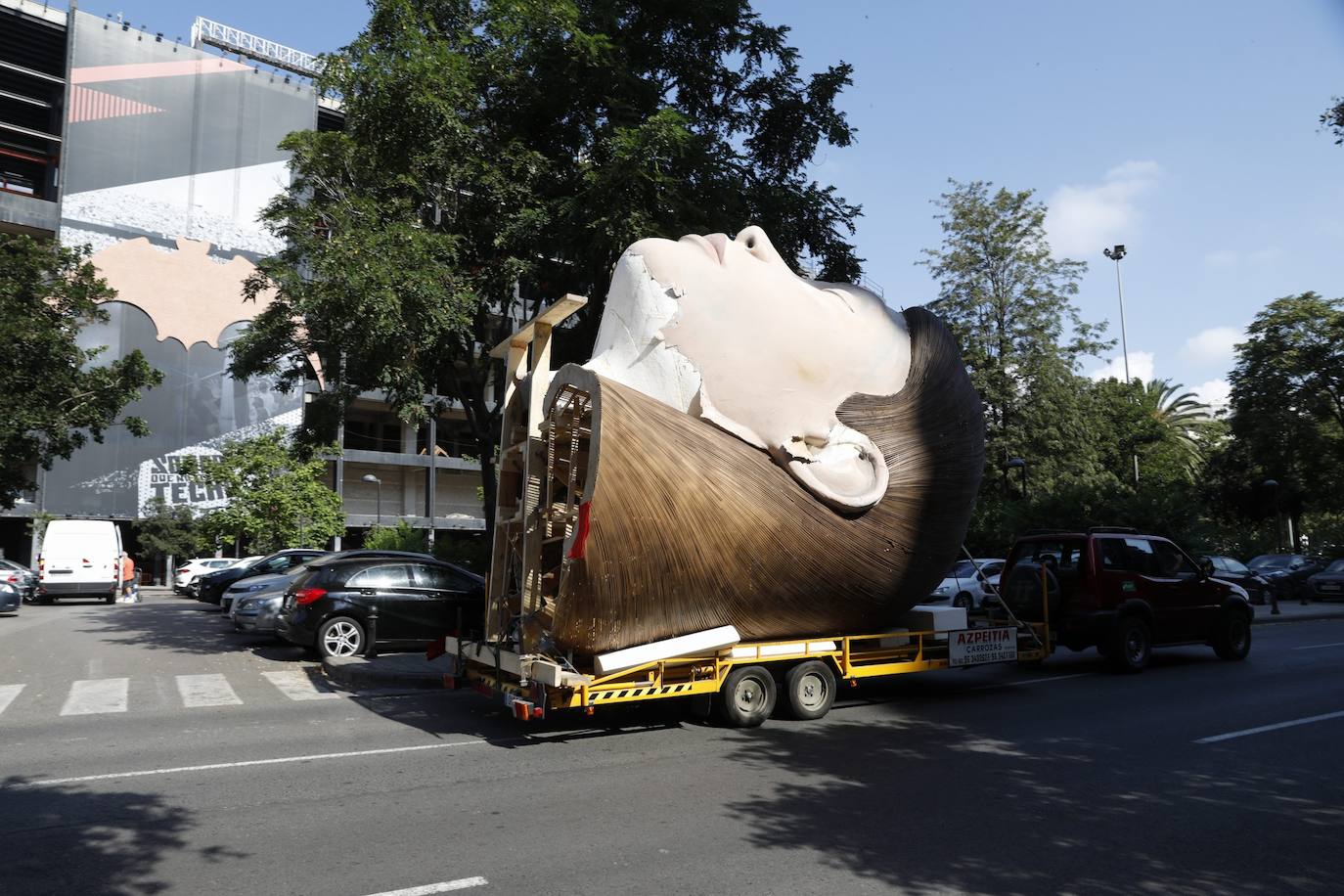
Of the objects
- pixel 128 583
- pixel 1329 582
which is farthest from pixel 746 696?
pixel 128 583

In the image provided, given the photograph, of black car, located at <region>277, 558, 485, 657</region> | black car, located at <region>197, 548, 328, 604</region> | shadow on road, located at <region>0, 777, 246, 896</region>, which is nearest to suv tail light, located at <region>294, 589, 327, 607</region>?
black car, located at <region>277, 558, 485, 657</region>

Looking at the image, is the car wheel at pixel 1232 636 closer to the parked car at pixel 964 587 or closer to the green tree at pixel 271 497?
the parked car at pixel 964 587

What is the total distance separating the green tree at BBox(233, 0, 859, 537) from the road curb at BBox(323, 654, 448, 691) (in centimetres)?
330

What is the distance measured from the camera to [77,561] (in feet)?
83.5

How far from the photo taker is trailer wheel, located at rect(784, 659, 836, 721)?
8469 mm

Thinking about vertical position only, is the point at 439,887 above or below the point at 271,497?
below

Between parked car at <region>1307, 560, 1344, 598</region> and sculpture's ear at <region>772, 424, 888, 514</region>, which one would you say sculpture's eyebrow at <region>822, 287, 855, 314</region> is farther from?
parked car at <region>1307, 560, 1344, 598</region>

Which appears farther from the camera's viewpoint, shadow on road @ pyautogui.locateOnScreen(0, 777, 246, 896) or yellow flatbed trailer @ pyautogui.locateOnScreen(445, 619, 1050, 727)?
yellow flatbed trailer @ pyautogui.locateOnScreen(445, 619, 1050, 727)

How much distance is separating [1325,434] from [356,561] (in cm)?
3560

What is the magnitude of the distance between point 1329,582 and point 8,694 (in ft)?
101

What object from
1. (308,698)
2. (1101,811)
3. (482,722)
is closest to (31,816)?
(482,722)

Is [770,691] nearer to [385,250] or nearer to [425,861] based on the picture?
[425,861]

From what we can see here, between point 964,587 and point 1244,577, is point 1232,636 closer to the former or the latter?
point 964,587

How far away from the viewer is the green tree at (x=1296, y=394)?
3381 cm
